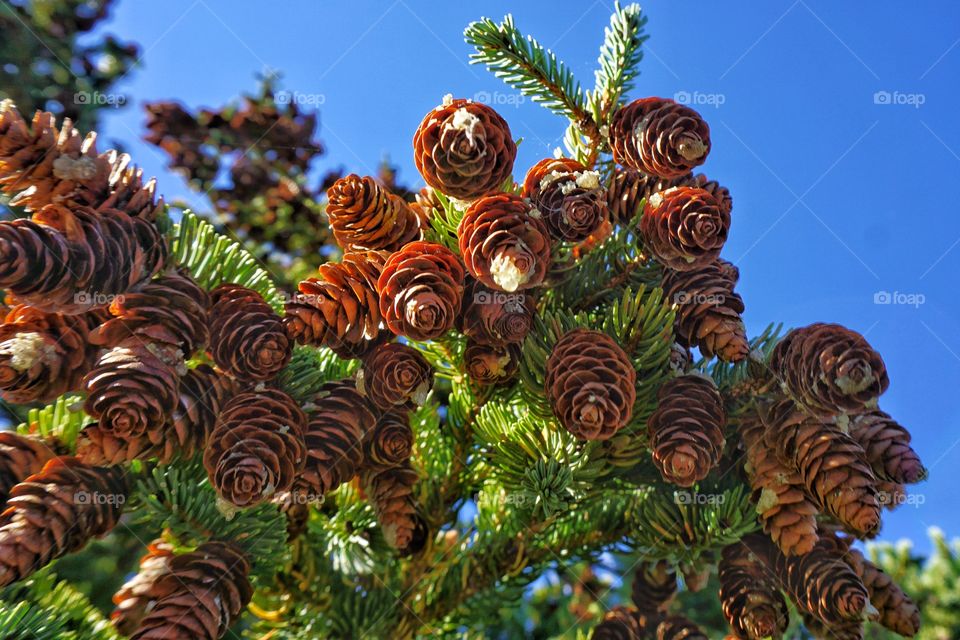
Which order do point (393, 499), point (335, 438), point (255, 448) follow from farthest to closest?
point (393, 499), point (335, 438), point (255, 448)

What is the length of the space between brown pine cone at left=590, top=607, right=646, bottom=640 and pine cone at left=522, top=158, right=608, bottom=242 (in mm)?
572

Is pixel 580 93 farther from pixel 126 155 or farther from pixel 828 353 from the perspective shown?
pixel 126 155

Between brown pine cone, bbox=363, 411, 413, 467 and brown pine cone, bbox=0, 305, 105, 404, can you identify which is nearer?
brown pine cone, bbox=0, 305, 105, 404

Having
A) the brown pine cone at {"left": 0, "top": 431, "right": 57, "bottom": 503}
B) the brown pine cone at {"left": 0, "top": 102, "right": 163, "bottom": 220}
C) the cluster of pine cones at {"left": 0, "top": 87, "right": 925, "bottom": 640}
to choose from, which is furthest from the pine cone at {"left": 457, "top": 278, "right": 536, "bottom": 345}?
the brown pine cone at {"left": 0, "top": 431, "right": 57, "bottom": 503}

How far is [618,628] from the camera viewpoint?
3.92 feet

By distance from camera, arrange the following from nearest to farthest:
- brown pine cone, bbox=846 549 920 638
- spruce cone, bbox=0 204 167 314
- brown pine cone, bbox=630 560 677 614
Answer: spruce cone, bbox=0 204 167 314 → brown pine cone, bbox=846 549 920 638 → brown pine cone, bbox=630 560 677 614

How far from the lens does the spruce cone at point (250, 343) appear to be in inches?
38.4

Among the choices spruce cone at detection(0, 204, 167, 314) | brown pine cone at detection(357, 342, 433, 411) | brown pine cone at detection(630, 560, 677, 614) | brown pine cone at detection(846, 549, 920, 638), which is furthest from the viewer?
brown pine cone at detection(630, 560, 677, 614)

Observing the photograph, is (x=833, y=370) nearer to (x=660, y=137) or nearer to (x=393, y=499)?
(x=660, y=137)

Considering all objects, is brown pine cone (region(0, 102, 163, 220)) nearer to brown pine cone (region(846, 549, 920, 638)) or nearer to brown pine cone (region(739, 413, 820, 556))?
brown pine cone (region(739, 413, 820, 556))

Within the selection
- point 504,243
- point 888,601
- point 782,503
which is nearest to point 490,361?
point 504,243

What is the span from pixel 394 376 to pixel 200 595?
33cm

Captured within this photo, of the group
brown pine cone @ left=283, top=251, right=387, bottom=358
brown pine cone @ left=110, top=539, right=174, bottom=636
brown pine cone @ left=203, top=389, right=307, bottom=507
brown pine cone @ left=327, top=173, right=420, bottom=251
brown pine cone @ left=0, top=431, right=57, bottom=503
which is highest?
brown pine cone @ left=327, top=173, right=420, bottom=251

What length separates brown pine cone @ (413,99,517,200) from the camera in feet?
3.31
